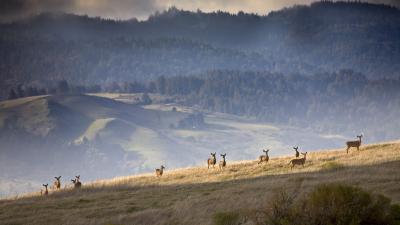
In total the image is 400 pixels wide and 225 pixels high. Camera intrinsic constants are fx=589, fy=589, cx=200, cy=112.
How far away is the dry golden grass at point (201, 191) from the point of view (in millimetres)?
28094

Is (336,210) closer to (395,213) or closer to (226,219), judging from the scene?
(395,213)

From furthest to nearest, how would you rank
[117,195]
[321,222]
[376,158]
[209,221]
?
[376,158]
[117,195]
[209,221]
[321,222]

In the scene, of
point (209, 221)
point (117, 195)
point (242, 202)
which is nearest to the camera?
point (209, 221)

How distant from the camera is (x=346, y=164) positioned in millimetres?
39344

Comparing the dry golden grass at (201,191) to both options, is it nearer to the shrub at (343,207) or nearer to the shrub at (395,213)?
the shrub at (395,213)

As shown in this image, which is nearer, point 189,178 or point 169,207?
point 169,207

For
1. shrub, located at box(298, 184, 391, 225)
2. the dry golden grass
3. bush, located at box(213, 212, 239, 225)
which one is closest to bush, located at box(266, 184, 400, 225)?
shrub, located at box(298, 184, 391, 225)

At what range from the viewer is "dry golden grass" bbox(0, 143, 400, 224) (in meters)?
28.1

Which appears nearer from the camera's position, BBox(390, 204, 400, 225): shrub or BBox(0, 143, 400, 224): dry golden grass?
BBox(390, 204, 400, 225): shrub

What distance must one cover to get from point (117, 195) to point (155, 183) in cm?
538

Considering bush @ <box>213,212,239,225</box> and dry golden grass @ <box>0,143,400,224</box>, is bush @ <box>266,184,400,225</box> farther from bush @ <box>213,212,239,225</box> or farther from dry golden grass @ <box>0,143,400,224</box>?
dry golden grass @ <box>0,143,400,224</box>

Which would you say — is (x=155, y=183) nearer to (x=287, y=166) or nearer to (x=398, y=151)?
(x=287, y=166)

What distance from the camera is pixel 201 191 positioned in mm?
35781

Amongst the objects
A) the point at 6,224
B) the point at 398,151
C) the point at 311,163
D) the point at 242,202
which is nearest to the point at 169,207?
the point at 242,202
